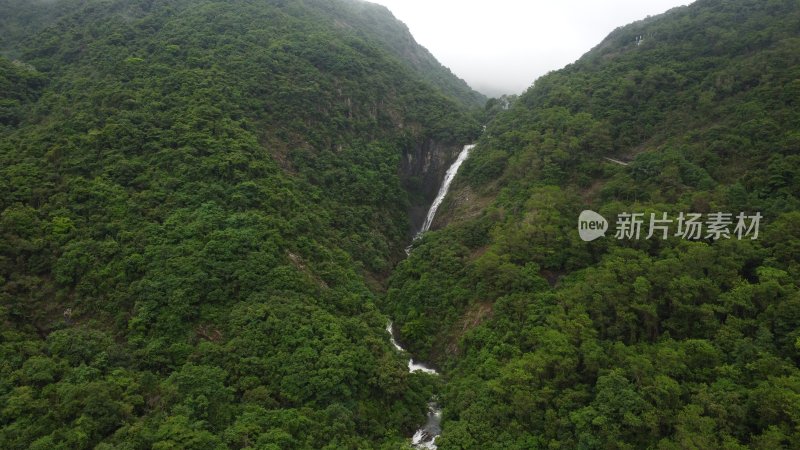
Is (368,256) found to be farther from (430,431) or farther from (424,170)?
(424,170)

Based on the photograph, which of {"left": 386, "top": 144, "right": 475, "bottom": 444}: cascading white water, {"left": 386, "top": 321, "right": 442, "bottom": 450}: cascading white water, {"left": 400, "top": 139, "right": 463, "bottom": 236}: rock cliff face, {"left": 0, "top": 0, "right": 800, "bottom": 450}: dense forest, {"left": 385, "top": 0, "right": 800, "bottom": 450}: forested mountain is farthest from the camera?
{"left": 400, "top": 139, "right": 463, "bottom": 236}: rock cliff face

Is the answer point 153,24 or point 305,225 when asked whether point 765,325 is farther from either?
point 153,24

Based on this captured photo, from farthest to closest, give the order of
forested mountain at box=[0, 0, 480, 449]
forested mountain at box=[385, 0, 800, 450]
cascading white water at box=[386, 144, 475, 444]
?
1. cascading white water at box=[386, 144, 475, 444]
2. forested mountain at box=[0, 0, 480, 449]
3. forested mountain at box=[385, 0, 800, 450]

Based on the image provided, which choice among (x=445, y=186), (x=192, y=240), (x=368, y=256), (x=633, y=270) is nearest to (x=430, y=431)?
(x=633, y=270)

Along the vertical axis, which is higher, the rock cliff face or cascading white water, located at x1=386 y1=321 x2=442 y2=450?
the rock cliff face

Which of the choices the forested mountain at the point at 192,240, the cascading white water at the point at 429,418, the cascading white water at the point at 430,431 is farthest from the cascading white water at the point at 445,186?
the cascading white water at the point at 430,431

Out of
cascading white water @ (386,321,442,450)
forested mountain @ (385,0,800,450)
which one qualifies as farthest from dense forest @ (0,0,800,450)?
cascading white water @ (386,321,442,450)

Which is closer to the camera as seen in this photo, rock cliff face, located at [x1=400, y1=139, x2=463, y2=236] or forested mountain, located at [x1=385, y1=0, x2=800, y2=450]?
forested mountain, located at [x1=385, y1=0, x2=800, y2=450]

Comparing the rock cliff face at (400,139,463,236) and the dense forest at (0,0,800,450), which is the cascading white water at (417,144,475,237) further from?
the dense forest at (0,0,800,450)
